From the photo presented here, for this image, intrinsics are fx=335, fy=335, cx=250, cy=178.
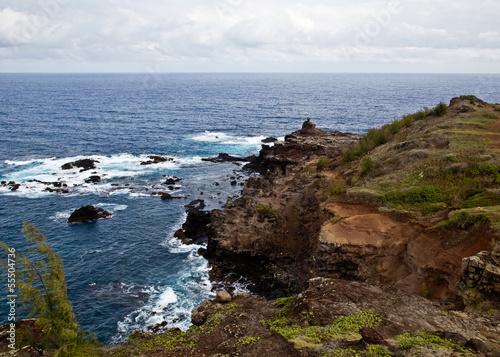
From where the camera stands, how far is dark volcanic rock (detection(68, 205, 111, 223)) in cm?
4638

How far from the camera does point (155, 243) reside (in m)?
41.4

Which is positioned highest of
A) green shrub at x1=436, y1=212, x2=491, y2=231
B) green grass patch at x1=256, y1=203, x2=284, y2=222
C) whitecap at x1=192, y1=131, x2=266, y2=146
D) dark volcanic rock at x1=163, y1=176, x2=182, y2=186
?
green shrub at x1=436, y1=212, x2=491, y2=231

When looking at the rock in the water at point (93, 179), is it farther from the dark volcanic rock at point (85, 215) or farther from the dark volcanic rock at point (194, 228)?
the dark volcanic rock at point (194, 228)

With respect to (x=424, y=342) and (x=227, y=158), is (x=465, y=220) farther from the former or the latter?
(x=227, y=158)

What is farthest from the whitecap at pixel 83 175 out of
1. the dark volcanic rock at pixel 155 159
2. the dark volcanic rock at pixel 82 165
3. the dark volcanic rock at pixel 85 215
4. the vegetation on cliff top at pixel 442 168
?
the vegetation on cliff top at pixel 442 168

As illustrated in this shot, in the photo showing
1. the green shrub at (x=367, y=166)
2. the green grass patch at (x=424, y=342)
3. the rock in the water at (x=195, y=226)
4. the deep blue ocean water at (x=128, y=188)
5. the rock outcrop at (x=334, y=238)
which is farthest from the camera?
the rock in the water at (x=195, y=226)

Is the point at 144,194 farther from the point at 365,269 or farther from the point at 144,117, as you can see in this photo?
the point at 144,117

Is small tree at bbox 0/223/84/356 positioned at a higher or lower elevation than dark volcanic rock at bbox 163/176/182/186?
higher

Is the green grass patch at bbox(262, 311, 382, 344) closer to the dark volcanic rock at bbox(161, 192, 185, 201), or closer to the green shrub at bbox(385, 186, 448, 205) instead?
the green shrub at bbox(385, 186, 448, 205)

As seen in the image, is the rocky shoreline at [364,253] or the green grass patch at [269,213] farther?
the green grass patch at [269,213]

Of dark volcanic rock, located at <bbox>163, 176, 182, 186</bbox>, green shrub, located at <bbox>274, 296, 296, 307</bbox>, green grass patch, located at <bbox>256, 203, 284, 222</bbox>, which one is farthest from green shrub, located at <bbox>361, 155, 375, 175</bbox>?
dark volcanic rock, located at <bbox>163, 176, 182, 186</bbox>

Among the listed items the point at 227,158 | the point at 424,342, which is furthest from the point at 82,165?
the point at 424,342

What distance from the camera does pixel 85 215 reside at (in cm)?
4691

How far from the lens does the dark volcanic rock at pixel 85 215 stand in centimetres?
4638
